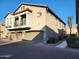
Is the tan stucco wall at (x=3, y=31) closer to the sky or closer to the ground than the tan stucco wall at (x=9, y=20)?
closer to the ground

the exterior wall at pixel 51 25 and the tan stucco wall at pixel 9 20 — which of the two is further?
the tan stucco wall at pixel 9 20

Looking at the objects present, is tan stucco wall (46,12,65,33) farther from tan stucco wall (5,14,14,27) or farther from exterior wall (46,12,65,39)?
tan stucco wall (5,14,14,27)

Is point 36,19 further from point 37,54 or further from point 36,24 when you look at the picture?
point 37,54

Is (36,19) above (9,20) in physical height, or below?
below

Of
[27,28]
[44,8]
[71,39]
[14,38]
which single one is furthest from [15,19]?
[71,39]

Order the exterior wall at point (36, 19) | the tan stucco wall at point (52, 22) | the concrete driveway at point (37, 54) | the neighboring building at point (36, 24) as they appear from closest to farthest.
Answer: the concrete driveway at point (37, 54) < the neighboring building at point (36, 24) < the exterior wall at point (36, 19) < the tan stucco wall at point (52, 22)

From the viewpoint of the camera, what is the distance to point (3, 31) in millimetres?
42969

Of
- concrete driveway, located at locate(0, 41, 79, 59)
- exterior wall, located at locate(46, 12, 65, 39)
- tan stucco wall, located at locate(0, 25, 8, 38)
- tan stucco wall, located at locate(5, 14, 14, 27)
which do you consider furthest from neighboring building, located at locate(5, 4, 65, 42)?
concrete driveway, located at locate(0, 41, 79, 59)

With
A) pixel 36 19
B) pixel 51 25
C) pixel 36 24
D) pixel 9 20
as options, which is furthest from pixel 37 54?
pixel 9 20

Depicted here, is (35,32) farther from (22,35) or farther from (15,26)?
(15,26)

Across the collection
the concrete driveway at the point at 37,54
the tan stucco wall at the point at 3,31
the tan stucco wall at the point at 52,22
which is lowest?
the concrete driveway at the point at 37,54

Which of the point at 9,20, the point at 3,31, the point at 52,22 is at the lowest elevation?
the point at 3,31

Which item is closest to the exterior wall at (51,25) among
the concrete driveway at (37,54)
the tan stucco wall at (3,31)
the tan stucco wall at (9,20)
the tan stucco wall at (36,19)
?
the tan stucco wall at (36,19)

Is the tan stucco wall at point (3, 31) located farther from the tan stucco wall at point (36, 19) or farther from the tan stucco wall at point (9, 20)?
the tan stucco wall at point (36, 19)
